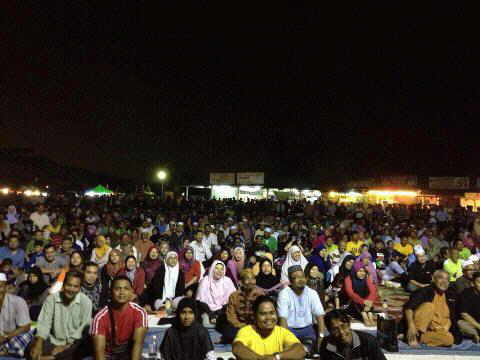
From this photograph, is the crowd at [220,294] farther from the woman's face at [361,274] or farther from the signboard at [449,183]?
the signboard at [449,183]

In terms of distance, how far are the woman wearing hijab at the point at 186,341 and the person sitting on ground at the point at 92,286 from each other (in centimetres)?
185

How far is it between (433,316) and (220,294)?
3.03 meters

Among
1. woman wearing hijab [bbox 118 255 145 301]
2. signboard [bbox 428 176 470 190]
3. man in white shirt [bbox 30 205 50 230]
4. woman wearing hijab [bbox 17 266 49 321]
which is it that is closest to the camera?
woman wearing hijab [bbox 17 266 49 321]

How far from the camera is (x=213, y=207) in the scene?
1775 cm

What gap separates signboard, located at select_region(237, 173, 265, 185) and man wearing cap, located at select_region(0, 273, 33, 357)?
17965 mm

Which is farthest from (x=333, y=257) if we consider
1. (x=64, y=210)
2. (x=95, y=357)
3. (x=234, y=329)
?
(x=64, y=210)

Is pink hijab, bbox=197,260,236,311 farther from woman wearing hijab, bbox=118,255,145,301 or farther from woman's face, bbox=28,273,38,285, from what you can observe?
woman's face, bbox=28,273,38,285

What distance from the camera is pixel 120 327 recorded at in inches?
143

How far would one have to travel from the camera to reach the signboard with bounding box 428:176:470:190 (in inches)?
923

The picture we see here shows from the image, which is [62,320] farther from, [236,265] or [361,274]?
[361,274]

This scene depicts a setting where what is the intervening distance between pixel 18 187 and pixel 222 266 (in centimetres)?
3206

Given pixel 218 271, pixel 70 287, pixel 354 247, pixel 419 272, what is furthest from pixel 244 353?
pixel 354 247

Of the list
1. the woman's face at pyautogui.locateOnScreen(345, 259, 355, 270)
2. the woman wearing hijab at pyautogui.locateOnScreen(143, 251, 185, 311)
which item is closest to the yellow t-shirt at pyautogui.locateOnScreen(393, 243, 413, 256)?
the woman's face at pyautogui.locateOnScreen(345, 259, 355, 270)

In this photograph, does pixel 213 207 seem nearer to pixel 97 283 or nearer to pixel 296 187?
pixel 296 187
